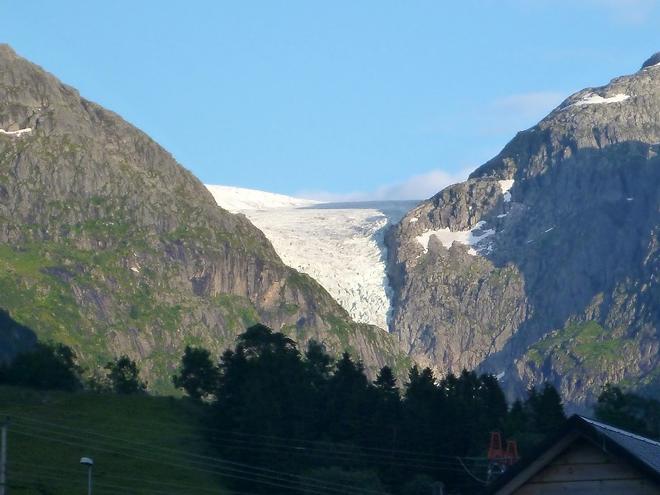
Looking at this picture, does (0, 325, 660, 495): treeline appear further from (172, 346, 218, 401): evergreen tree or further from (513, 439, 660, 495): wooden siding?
(513, 439, 660, 495): wooden siding

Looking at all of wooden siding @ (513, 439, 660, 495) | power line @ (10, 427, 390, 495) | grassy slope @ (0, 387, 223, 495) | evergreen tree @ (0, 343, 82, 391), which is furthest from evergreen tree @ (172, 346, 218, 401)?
wooden siding @ (513, 439, 660, 495)

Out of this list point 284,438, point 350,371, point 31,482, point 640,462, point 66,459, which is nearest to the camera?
point 640,462

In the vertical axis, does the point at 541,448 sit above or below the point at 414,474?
above

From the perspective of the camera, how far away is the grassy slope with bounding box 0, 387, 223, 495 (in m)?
108

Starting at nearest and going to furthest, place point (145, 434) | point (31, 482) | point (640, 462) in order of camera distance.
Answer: point (640, 462), point (31, 482), point (145, 434)

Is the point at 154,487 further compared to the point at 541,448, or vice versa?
the point at 154,487

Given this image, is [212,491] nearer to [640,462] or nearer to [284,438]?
[284,438]

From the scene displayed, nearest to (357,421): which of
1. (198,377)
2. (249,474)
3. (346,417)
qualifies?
(346,417)

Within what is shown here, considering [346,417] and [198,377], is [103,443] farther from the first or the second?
[198,377]

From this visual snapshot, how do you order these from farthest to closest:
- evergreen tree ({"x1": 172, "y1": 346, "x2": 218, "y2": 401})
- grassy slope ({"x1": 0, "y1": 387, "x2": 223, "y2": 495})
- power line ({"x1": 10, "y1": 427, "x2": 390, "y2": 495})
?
evergreen tree ({"x1": 172, "y1": 346, "x2": 218, "y2": 401}) → grassy slope ({"x1": 0, "y1": 387, "x2": 223, "y2": 495}) → power line ({"x1": 10, "y1": 427, "x2": 390, "y2": 495})

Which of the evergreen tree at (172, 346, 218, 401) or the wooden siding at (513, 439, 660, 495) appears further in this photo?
the evergreen tree at (172, 346, 218, 401)

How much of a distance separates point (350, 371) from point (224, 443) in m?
30.4

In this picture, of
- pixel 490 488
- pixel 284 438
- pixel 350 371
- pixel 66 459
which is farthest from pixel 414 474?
pixel 490 488

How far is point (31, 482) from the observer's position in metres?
105
